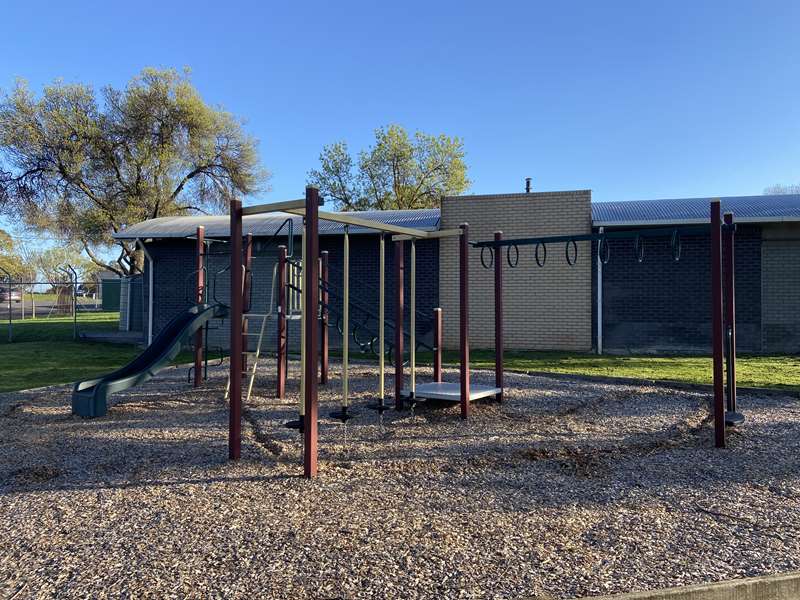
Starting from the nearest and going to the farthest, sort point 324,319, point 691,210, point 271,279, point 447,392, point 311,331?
point 311,331
point 447,392
point 324,319
point 691,210
point 271,279

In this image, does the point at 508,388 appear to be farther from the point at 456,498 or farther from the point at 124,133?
the point at 124,133

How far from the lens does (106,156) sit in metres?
25.3

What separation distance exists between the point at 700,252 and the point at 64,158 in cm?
2388

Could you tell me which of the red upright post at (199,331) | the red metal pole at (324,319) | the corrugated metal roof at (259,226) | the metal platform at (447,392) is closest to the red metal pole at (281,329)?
the red metal pole at (324,319)

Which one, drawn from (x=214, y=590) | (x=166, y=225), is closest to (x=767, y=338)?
(x=214, y=590)

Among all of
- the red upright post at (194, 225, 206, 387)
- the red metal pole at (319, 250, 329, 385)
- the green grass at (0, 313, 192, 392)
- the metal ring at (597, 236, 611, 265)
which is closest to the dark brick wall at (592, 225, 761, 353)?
the metal ring at (597, 236, 611, 265)

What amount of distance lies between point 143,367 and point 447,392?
3.98 metres

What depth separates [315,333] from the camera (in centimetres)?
438

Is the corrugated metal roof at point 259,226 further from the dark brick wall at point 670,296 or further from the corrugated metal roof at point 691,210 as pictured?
the dark brick wall at point 670,296

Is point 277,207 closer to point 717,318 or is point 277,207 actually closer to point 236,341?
point 236,341

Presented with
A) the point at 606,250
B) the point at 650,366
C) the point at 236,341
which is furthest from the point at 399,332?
the point at 650,366

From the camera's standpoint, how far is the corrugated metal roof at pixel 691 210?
1256 cm

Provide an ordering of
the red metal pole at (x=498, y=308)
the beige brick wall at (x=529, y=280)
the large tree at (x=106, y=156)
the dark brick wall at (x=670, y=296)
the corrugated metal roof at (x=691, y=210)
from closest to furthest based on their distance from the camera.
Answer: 1. the red metal pole at (x=498, y=308)
2. the corrugated metal roof at (x=691, y=210)
3. the dark brick wall at (x=670, y=296)
4. the beige brick wall at (x=529, y=280)
5. the large tree at (x=106, y=156)

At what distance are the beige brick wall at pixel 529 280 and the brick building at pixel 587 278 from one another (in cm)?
2
